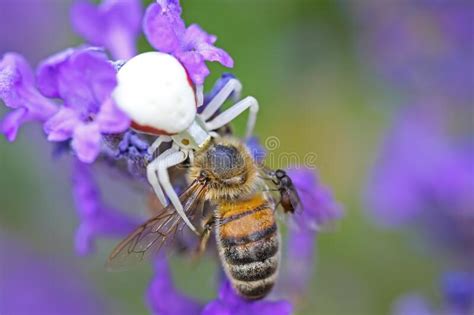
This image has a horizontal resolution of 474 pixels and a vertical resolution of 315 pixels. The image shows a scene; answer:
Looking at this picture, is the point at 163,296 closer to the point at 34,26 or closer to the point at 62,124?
the point at 62,124

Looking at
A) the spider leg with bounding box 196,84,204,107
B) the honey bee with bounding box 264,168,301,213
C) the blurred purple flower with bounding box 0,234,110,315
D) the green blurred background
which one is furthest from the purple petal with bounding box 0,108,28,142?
the blurred purple flower with bounding box 0,234,110,315

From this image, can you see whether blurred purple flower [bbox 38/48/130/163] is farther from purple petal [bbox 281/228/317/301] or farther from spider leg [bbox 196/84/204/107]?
purple petal [bbox 281/228/317/301]

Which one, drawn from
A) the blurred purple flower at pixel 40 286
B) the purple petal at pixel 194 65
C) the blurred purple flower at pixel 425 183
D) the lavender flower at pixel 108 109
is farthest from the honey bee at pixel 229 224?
the blurred purple flower at pixel 40 286

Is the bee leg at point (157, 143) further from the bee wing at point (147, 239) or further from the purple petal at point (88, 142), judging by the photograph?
the purple petal at point (88, 142)

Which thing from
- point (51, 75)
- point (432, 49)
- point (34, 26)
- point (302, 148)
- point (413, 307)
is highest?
point (51, 75)

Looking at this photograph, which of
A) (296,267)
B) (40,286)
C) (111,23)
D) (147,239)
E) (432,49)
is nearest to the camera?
(147,239)

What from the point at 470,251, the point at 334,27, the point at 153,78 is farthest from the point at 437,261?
the point at 153,78

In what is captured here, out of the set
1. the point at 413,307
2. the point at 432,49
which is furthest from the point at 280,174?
the point at 432,49
